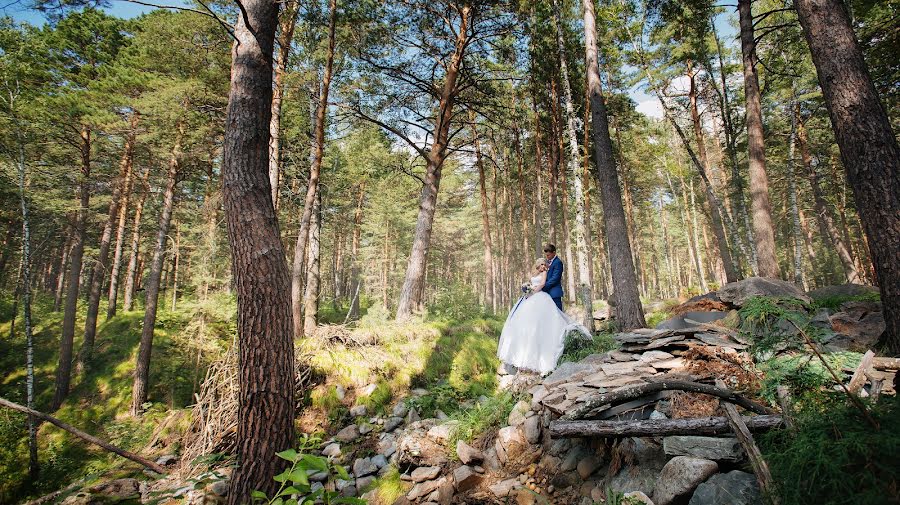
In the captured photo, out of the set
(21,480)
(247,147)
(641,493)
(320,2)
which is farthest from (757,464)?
(21,480)

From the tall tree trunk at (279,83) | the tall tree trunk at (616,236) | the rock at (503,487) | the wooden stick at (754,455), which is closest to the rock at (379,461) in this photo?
the rock at (503,487)

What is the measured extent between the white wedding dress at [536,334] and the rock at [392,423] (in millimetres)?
2197

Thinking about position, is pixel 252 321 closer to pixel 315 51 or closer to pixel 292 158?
pixel 315 51

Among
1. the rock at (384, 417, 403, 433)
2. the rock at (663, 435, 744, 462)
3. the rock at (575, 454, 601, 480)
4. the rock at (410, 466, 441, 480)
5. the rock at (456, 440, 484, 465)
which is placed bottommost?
the rock at (384, 417, 403, 433)

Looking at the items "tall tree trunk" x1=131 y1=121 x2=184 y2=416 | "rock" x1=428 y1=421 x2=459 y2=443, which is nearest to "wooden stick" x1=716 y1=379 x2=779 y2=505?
"rock" x1=428 y1=421 x2=459 y2=443

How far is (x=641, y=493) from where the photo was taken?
7.63ft

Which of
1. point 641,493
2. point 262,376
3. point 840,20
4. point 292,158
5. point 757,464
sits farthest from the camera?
point 292,158

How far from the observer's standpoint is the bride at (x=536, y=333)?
18.5ft

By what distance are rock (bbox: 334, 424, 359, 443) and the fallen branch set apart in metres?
4.13

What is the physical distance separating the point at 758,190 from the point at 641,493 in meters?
10.2

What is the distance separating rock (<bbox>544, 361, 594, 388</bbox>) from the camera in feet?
14.2

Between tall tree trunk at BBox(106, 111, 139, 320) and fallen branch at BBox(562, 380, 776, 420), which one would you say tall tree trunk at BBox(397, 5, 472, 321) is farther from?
tall tree trunk at BBox(106, 111, 139, 320)

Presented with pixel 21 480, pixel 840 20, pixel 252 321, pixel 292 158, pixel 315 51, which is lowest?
pixel 21 480

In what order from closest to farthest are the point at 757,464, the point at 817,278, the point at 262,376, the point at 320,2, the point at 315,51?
the point at 757,464, the point at 262,376, the point at 320,2, the point at 315,51, the point at 817,278
